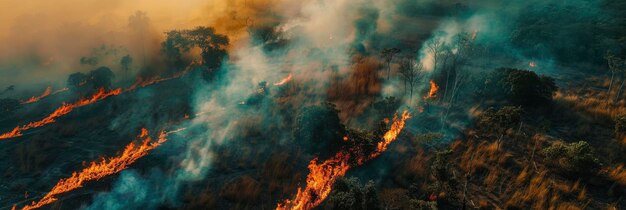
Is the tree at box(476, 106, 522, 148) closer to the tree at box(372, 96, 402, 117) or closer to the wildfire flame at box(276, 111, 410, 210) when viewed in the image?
the wildfire flame at box(276, 111, 410, 210)

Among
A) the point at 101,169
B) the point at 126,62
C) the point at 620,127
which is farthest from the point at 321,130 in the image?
the point at 126,62

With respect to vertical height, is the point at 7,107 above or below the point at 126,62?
below

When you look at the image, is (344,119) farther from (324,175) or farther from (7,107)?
(7,107)

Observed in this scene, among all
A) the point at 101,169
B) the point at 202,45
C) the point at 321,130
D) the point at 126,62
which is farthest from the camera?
the point at 126,62

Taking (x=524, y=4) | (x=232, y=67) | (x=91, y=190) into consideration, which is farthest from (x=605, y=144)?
(x=524, y=4)

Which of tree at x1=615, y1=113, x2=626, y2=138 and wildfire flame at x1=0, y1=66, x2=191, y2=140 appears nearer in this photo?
tree at x1=615, y1=113, x2=626, y2=138

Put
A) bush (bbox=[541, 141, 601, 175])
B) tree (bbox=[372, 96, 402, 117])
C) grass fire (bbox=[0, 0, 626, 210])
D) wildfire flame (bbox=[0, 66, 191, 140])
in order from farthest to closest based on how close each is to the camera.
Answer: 1. wildfire flame (bbox=[0, 66, 191, 140])
2. tree (bbox=[372, 96, 402, 117])
3. grass fire (bbox=[0, 0, 626, 210])
4. bush (bbox=[541, 141, 601, 175])

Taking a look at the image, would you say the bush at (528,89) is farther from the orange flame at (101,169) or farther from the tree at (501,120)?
the orange flame at (101,169)

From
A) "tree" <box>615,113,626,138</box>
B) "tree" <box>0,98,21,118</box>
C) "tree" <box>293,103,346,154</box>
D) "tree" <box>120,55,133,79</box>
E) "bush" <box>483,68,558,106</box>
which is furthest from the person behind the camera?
"tree" <box>120,55,133,79</box>

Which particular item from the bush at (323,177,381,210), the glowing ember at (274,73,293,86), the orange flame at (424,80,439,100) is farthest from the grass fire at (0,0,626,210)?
the glowing ember at (274,73,293,86)
